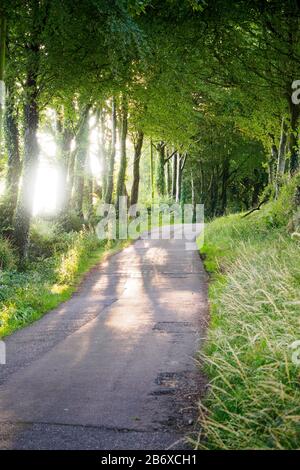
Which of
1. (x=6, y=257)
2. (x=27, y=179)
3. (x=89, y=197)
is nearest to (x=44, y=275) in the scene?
(x=6, y=257)

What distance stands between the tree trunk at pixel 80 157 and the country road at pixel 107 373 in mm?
13871

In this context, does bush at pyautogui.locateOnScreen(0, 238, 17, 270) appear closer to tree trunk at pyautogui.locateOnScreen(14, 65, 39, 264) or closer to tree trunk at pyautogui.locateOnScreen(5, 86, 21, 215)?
tree trunk at pyautogui.locateOnScreen(14, 65, 39, 264)

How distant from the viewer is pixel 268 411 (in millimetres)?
4773

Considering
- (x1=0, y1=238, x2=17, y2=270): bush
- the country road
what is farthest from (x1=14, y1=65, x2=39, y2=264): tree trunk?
the country road

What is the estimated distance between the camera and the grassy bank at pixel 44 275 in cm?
1102

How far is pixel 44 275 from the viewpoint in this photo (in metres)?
15.0

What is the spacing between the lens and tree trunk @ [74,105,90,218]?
25438mm

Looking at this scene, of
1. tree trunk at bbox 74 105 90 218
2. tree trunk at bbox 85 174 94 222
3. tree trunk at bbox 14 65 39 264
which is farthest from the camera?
tree trunk at bbox 85 174 94 222

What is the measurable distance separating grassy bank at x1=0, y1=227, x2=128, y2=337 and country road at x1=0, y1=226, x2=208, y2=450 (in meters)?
0.40

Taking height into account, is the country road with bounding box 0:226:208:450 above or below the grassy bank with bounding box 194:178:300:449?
below

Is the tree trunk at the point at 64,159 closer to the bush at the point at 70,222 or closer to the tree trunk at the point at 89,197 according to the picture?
the bush at the point at 70,222

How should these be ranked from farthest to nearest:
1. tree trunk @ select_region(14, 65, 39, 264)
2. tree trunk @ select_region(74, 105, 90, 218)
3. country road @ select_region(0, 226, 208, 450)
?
tree trunk @ select_region(74, 105, 90, 218) < tree trunk @ select_region(14, 65, 39, 264) < country road @ select_region(0, 226, 208, 450)

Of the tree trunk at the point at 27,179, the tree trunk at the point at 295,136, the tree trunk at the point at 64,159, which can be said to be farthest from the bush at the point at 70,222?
the tree trunk at the point at 295,136
